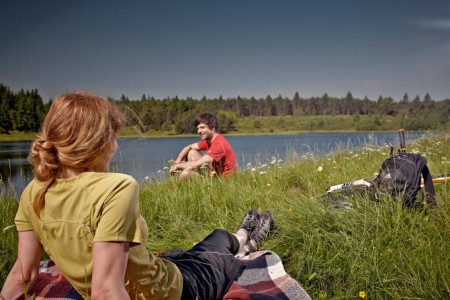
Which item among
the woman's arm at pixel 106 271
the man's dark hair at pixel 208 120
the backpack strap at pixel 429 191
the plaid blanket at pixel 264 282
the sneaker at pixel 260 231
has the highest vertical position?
the man's dark hair at pixel 208 120

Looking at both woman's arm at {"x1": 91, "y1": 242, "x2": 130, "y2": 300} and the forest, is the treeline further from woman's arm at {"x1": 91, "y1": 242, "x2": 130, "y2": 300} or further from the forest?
woman's arm at {"x1": 91, "y1": 242, "x2": 130, "y2": 300}

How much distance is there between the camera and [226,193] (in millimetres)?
4059

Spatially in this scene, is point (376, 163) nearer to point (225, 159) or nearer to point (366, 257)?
point (225, 159)

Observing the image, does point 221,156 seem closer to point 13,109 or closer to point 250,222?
point 250,222

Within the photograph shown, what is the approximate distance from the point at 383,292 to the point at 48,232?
1694 mm

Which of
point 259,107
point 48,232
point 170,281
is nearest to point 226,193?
point 170,281

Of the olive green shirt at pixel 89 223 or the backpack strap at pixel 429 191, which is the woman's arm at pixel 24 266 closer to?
the olive green shirt at pixel 89 223

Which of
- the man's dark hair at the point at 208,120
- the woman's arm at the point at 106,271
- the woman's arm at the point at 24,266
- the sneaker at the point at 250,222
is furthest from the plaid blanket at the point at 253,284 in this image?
the man's dark hair at the point at 208,120

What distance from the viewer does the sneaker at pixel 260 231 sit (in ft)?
9.52

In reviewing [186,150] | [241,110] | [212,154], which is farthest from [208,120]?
[241,110]

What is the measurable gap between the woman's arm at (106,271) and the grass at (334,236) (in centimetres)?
132

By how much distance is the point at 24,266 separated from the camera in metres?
1.62

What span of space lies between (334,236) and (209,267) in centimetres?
89

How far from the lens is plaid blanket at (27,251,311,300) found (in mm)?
2180
